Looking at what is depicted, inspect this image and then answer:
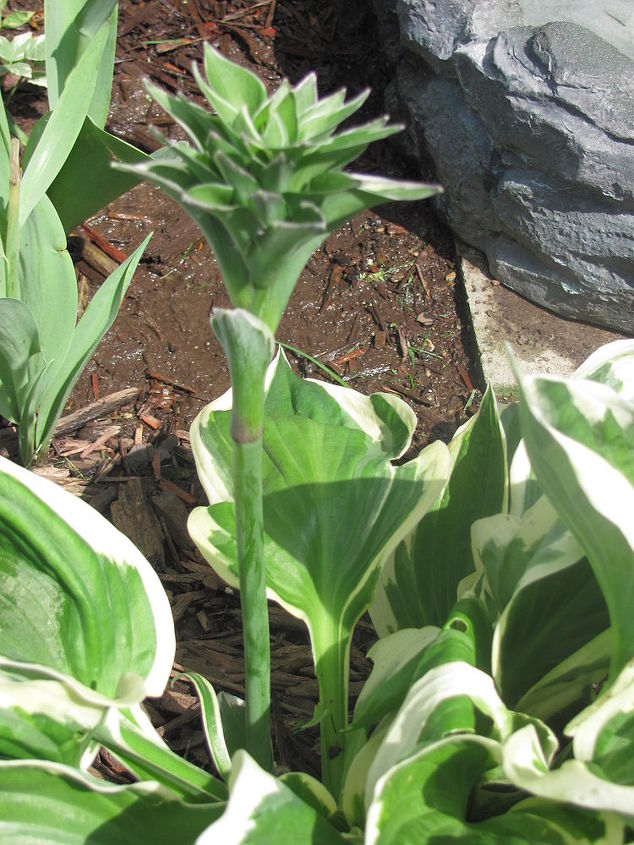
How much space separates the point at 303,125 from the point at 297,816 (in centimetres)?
57

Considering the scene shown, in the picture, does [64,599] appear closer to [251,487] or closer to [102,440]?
[251,487]

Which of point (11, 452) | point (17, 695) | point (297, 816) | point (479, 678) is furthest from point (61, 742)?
point (11, 452)

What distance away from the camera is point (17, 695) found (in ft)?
2.60

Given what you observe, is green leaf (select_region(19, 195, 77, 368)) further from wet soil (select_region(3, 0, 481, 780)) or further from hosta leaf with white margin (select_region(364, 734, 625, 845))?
hosta leaf with white margin (select_region(364, 734, 625, 845))

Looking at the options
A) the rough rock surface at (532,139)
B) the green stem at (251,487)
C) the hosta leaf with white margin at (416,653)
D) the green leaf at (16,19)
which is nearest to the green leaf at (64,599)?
the green stem at (251,487)

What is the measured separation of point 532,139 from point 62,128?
951 millimetres

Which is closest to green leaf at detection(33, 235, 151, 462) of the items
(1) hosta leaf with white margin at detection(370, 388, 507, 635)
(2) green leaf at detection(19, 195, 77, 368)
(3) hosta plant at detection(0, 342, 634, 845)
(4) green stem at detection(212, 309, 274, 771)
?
(2) green leaf at detection(19, 195, 77, 368)

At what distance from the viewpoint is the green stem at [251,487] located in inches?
22.8

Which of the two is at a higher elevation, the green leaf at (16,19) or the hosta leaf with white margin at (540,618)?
the hosta leaf with white margin at (540,618)

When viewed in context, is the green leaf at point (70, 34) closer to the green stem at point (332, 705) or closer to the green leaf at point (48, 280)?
the green leaf at point (48, 280)

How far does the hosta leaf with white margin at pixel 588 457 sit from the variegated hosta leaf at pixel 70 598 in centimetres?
47

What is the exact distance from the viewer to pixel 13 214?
132 centimetres

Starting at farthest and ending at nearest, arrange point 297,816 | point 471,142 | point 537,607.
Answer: point 471,142 → point 537,607 → point 297,816

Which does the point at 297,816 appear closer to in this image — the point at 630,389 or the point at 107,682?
the point at 107,682
